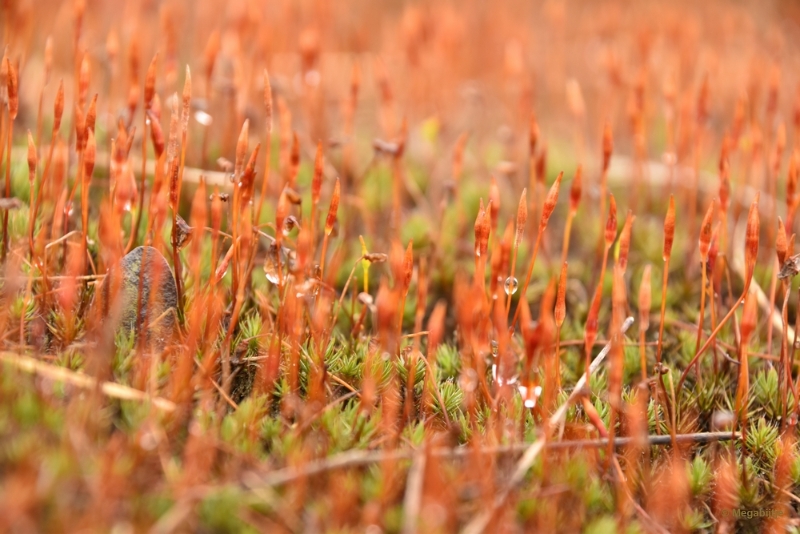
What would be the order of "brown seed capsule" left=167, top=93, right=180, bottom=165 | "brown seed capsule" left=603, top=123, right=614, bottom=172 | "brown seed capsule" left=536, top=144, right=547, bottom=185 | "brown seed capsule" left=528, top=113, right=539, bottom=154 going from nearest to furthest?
"brown seed capsule" left=167, top=93, right=180, bottom=165 < "brown seed capsule" left=603, top=123, right=614, bottom=172 < "brown seed capsule" left=528, top=113, right=539, bottom=154 < "brown seed capsule" left=536, top=144, right=547, bottom=185

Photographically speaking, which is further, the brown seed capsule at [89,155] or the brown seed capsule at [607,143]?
the brown seed capsule at [607,143]

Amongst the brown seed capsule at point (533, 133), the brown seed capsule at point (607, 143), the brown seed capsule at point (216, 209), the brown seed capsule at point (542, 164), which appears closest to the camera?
the brown seed capsule at point (216, 209)

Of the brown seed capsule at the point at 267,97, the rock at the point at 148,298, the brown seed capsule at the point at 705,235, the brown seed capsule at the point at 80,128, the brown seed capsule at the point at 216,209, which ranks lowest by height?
the rock at the point at 148,298

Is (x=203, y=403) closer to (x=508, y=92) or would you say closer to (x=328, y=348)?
(x=328, y=348)

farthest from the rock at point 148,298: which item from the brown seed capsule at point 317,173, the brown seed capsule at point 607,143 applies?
the brown seed capsule at point 607,143

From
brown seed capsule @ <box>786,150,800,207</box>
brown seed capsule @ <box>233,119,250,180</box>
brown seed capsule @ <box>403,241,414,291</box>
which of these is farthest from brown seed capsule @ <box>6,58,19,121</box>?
brown seed capsule @ <box>786,150,800,207</box>

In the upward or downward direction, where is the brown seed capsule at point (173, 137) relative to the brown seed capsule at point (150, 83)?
downward

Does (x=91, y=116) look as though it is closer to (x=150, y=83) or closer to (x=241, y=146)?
(x=150, y=83)

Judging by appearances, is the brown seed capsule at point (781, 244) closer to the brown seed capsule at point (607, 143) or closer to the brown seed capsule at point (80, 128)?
the brown seed capsule at point (607, 143)

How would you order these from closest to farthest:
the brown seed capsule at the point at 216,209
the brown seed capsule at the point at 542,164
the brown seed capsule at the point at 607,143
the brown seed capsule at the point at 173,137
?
1. the brown seed capsule at the point at 216,209
2. the brown seed capsule at the point at 173,137
3. the brown seed capsule at the point at 607,143
4. the brown seed capsule at the point at 542,164

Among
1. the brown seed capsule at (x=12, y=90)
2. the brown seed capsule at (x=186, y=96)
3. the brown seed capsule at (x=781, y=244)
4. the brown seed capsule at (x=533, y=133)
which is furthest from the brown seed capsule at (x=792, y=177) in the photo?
the brown seed capsule at (x=12, y=90)

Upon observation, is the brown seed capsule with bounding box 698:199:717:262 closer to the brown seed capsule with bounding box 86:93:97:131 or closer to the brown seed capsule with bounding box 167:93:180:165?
the brown seed capsule with bounding box 167:93:180:165
